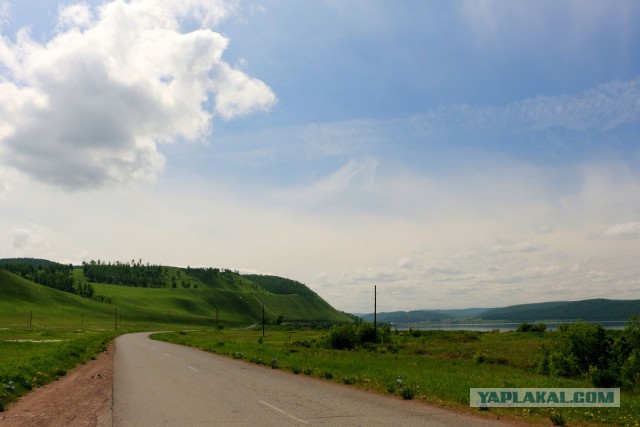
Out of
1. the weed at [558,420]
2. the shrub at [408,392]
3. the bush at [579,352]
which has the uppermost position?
the weed at [558,420]

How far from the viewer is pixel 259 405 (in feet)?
50.7

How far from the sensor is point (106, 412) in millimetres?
14914

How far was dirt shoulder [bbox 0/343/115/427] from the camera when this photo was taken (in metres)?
14.0

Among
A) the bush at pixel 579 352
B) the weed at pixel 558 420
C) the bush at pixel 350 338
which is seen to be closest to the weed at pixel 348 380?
the weed at pixel 558 420

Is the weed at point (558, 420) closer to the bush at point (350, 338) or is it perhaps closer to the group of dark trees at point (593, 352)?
the group of dark trees at point (593, 352)

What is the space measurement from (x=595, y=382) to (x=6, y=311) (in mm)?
205350

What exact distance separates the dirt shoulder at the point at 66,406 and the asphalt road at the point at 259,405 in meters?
0.56

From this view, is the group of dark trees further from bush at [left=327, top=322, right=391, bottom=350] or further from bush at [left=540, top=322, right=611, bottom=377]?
bush at [left=327, top=322, right=391, bottom=350]

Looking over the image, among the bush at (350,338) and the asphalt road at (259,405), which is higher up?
the asphalt road at (259,405)

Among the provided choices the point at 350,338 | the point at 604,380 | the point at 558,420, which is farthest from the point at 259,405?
the point at 350,338

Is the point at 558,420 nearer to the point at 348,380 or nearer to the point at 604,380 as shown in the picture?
the point at 348,380

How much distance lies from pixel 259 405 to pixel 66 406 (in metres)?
7.26

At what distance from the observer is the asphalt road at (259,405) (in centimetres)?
1306

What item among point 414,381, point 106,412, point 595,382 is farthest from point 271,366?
point 595,382
